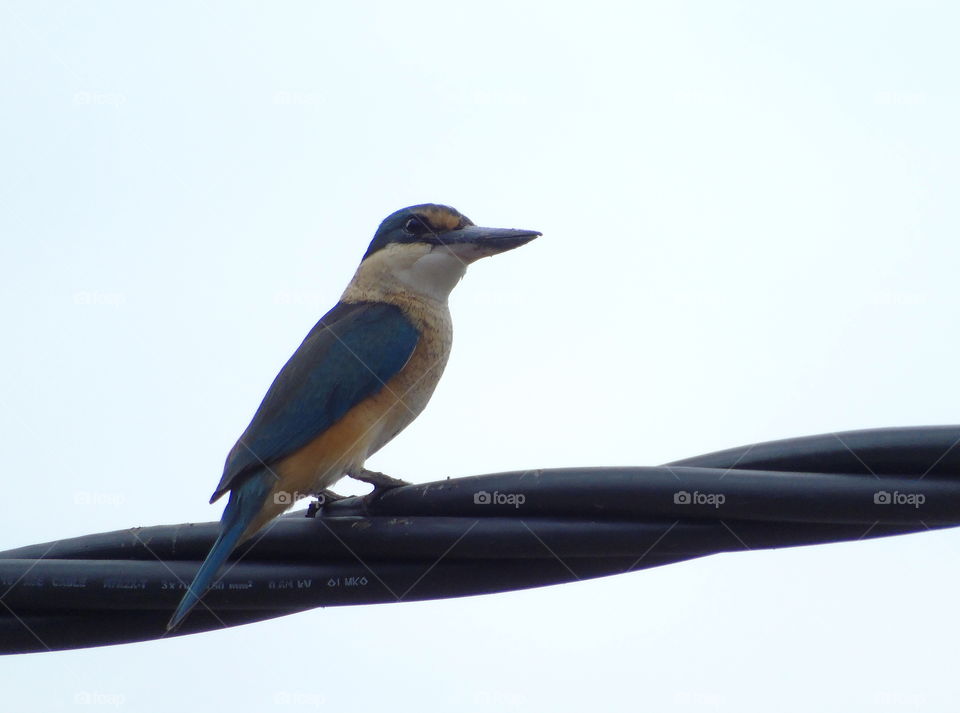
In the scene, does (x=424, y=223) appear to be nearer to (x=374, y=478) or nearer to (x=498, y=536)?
(x=374, y=478)

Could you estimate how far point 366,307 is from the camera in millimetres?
4809

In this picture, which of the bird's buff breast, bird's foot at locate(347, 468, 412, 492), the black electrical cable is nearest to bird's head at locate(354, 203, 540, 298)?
the bird's buff breast

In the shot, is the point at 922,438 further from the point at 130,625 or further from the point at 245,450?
the point at 245,450

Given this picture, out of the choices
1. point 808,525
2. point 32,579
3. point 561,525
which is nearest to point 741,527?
point 808,525

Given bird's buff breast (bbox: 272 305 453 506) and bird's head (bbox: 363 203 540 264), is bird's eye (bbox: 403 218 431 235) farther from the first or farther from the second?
bird's buff breast (bbox: 272 305 453 506)

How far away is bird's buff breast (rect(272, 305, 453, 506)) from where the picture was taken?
12.8 feet

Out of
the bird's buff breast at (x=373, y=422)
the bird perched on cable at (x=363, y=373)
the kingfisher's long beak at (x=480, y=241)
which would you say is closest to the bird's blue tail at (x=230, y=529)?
the bird perched on cable at (x=363, y=373)

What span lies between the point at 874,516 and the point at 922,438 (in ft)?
0.60

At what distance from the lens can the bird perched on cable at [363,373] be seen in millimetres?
3725

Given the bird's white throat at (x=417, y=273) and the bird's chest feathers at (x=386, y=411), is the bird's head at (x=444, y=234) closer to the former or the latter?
the bird's white throat at (x=417, y=273)

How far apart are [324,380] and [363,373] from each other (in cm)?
15

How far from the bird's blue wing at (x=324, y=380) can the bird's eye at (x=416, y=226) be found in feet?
1.66

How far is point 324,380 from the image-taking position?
418cm

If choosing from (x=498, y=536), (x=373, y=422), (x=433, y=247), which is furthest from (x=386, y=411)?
(x=498, y=536)
